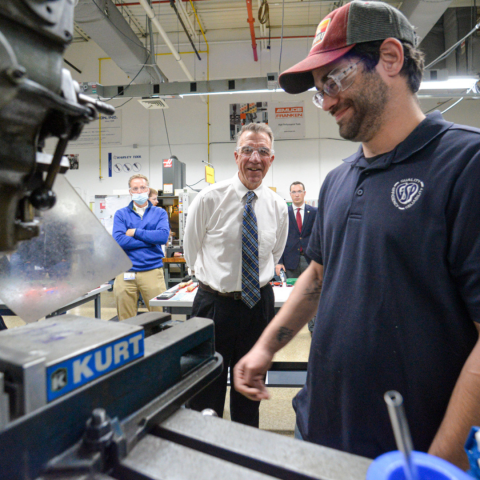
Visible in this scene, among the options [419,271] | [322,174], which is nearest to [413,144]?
[419,271]

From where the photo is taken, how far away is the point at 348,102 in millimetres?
828

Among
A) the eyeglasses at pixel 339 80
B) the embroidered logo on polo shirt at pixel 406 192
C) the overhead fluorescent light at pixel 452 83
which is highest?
the overhead fluorescent light at pixel 452 83

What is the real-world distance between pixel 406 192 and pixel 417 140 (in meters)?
0.13

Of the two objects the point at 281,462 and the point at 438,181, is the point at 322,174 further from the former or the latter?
the point at 281,462

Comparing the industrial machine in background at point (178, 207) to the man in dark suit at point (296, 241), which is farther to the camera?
the industrial machine in background at point (178, 207)

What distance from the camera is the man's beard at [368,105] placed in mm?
798

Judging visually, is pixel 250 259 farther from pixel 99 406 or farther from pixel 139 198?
pixel 139 198

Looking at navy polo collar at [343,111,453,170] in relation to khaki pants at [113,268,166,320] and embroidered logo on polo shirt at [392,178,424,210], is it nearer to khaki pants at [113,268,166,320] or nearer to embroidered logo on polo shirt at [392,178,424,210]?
embroidered logo on polo shirt at [392,178,424,210]

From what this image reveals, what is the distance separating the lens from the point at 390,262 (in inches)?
28.8

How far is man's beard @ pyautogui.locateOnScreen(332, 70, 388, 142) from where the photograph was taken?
2.62 ft

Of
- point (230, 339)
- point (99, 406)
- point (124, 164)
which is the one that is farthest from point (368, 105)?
point (124, 164)

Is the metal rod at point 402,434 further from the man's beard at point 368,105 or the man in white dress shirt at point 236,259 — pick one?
the man in white dress shirt at point 236,259

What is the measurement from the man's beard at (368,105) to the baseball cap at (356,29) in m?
0.09

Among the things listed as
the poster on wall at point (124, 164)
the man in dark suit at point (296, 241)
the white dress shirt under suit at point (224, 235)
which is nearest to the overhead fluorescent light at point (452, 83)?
the man in dark suit at point (296, 241)
